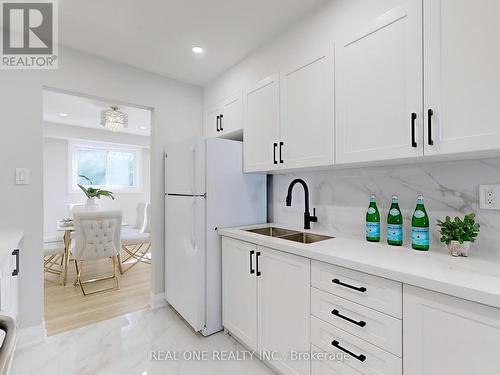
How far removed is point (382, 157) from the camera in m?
1.30

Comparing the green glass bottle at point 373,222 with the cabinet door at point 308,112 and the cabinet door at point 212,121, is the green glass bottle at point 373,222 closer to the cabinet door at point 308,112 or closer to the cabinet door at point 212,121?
the cabinet door at point 308,112

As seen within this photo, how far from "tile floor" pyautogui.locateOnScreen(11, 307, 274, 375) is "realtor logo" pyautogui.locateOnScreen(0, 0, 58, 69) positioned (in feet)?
6.96

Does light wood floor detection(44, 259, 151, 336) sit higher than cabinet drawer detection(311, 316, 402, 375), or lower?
lower

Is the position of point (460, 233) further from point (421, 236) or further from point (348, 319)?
point (348, 319)

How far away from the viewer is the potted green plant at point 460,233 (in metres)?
1.17

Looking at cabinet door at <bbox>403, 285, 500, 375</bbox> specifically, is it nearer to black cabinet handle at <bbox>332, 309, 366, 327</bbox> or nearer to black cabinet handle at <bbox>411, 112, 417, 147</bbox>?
black cabinet handle at <bbox>332, 309, 366, 327</bbox>

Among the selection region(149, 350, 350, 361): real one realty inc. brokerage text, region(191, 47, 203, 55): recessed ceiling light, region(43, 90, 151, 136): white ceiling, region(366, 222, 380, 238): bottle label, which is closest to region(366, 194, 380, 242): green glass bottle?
region(366, 222, 380, 238): bottle label

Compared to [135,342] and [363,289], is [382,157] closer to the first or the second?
[363,289]

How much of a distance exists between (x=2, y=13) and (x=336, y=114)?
7.62 ft

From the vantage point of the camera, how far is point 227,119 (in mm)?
2502

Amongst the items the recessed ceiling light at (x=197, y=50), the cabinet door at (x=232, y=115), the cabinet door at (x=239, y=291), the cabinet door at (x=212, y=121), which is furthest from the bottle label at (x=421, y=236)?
the recessed ceiling light at (x=197, y=50)

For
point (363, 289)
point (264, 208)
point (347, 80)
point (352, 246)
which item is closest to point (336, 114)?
point (347, 80)

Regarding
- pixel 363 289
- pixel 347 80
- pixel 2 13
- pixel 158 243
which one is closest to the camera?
pixel 363 289

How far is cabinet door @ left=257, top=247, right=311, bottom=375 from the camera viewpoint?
1.39 m
